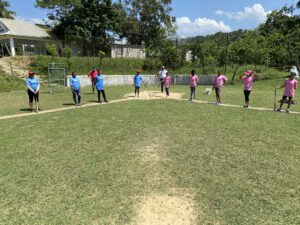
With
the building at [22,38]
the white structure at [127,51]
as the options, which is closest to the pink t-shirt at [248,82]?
A: the building at [22,38]

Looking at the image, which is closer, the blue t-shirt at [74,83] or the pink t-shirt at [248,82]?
the pink t-shirt at [248,82]

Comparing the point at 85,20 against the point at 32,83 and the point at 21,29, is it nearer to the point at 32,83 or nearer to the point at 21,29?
the point at 21,29

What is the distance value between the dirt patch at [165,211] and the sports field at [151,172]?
0.01 metres

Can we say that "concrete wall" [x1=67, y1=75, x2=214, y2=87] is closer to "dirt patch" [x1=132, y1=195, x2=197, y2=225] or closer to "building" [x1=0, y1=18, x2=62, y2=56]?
"building" [x1=0, y1=18, x2=62, y2=56]

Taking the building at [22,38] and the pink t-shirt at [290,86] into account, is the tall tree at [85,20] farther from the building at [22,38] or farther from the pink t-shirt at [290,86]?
the pink t-shirt at [290,86]

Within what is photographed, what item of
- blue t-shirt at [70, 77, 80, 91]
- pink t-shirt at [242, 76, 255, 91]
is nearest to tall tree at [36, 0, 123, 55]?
blue t-shirt at [70, 77, 80, 91]

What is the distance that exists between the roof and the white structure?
357 inches

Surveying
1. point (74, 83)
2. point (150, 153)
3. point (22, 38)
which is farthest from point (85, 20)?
point (150, 153)

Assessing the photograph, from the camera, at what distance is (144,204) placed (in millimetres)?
4367

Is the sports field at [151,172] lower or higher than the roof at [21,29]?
lower

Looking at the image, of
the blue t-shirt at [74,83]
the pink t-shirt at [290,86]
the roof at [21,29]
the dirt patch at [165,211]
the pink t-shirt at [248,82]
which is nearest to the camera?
the dirt patch at [165,211]

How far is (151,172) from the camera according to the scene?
18.1 feet

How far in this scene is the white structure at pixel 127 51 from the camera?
1592 inches

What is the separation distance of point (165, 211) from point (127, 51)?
38.2m
